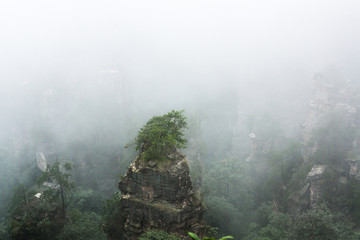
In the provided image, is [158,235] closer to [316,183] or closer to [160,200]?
[160,200]

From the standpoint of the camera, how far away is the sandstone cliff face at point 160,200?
64.6 ft

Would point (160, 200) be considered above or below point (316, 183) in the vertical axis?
above

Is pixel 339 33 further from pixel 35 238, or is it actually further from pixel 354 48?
pixel 35 238

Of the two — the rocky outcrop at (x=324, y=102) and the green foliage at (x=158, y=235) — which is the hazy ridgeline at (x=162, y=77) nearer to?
the rocky outcrop at (x=324, y=102)

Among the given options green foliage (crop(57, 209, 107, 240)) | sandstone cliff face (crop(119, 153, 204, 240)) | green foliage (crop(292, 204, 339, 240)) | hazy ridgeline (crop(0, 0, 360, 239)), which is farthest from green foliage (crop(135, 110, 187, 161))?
hazy ridgeline (crop(0, 0, 360, 239))

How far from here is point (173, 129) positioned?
21.3m

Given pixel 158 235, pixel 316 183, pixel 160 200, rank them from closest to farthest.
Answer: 1. pixel 158 235
2. pixel 160 200
3. pixel 316 183

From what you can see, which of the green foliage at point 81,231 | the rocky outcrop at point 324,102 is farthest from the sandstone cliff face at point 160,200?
the rocky outcrop at point 324,102

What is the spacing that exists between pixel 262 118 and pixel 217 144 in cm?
914

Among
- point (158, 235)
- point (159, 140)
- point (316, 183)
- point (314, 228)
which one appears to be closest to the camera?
point (158, 235)

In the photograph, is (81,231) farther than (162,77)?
No

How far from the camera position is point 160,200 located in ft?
66.0

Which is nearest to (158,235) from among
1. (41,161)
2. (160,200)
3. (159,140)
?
(160,200)

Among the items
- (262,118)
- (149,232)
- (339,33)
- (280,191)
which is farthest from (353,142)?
(149,232)
